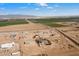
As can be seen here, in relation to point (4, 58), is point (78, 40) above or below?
above

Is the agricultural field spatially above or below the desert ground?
above

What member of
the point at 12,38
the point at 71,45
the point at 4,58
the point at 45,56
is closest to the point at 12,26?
the point at 12,38

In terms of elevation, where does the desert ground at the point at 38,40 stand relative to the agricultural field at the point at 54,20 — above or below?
below

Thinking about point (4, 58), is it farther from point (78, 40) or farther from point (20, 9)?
point (78, 40)

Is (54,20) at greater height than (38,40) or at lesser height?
greater

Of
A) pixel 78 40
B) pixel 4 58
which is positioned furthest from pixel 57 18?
pixel 4 58

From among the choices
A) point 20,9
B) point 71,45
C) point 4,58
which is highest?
point 20,9

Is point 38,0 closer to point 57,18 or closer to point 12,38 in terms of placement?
point 57,18
